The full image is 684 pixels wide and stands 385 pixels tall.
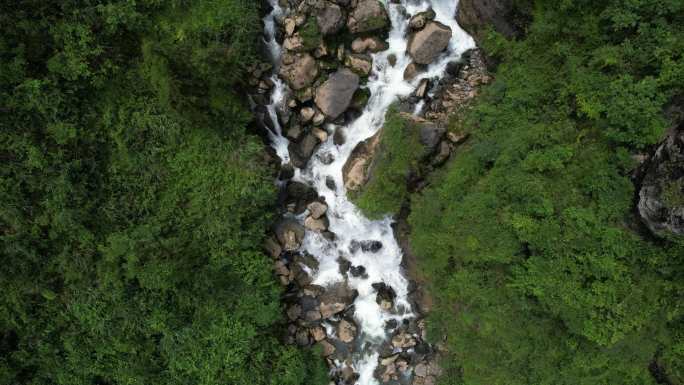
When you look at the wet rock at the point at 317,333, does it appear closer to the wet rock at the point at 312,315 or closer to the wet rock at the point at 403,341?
the wet rock at the point at 312,315

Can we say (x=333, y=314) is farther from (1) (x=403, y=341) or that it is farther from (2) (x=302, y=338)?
(1) (x=403, y=341)

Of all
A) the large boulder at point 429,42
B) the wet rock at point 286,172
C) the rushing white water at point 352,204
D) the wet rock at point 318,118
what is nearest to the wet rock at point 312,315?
the rushing white water at point 352,204

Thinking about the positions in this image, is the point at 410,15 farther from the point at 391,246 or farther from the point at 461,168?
the point at 391,246

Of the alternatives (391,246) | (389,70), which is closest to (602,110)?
(389,70)

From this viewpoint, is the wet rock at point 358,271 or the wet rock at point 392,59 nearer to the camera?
the wet rock at point 392,59

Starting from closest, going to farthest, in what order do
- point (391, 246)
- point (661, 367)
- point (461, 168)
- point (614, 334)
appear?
point (614, 334)
point (661, 367)
point (461, 168)
point (391, 246)

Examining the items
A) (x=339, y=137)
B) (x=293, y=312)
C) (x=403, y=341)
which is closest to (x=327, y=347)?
(x=293, y=312)
